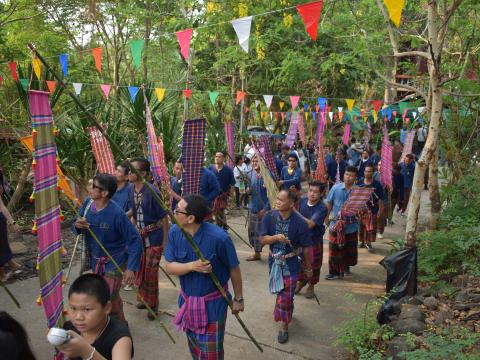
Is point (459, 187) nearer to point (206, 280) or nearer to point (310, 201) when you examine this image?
point (310, 201)

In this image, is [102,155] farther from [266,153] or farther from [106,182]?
[266,153]

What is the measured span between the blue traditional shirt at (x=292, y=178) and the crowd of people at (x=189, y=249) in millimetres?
28

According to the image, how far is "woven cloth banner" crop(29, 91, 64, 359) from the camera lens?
256 cm

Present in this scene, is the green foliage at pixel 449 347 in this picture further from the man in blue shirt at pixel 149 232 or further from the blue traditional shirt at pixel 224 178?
the blue traditional shirt at pixel 224 178

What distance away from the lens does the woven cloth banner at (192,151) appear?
501 cm

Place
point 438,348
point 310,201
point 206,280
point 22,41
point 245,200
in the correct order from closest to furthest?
point 206,280 → point 438,348 → point 310,201 → point 22,41 → point 245,200

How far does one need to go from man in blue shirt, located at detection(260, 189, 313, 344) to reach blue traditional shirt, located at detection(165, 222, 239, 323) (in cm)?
127

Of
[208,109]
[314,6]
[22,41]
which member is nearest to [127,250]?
[314,6]

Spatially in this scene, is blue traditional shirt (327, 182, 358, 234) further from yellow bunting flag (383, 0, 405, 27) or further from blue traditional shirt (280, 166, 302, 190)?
yellow bunting flag (383, 0, 405, 27)

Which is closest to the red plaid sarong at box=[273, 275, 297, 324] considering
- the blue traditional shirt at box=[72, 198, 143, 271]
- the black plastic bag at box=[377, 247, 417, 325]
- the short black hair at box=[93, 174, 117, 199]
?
the black plastic bag at box=[377, 247, 417, 325]

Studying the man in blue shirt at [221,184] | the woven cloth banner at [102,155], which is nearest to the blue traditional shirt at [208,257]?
the woven cloth banner at [102,155]

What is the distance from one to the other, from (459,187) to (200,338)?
20.2 feet

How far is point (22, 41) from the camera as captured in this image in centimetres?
1085

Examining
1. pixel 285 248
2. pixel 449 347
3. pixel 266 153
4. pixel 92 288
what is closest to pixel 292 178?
pixel 266 153
